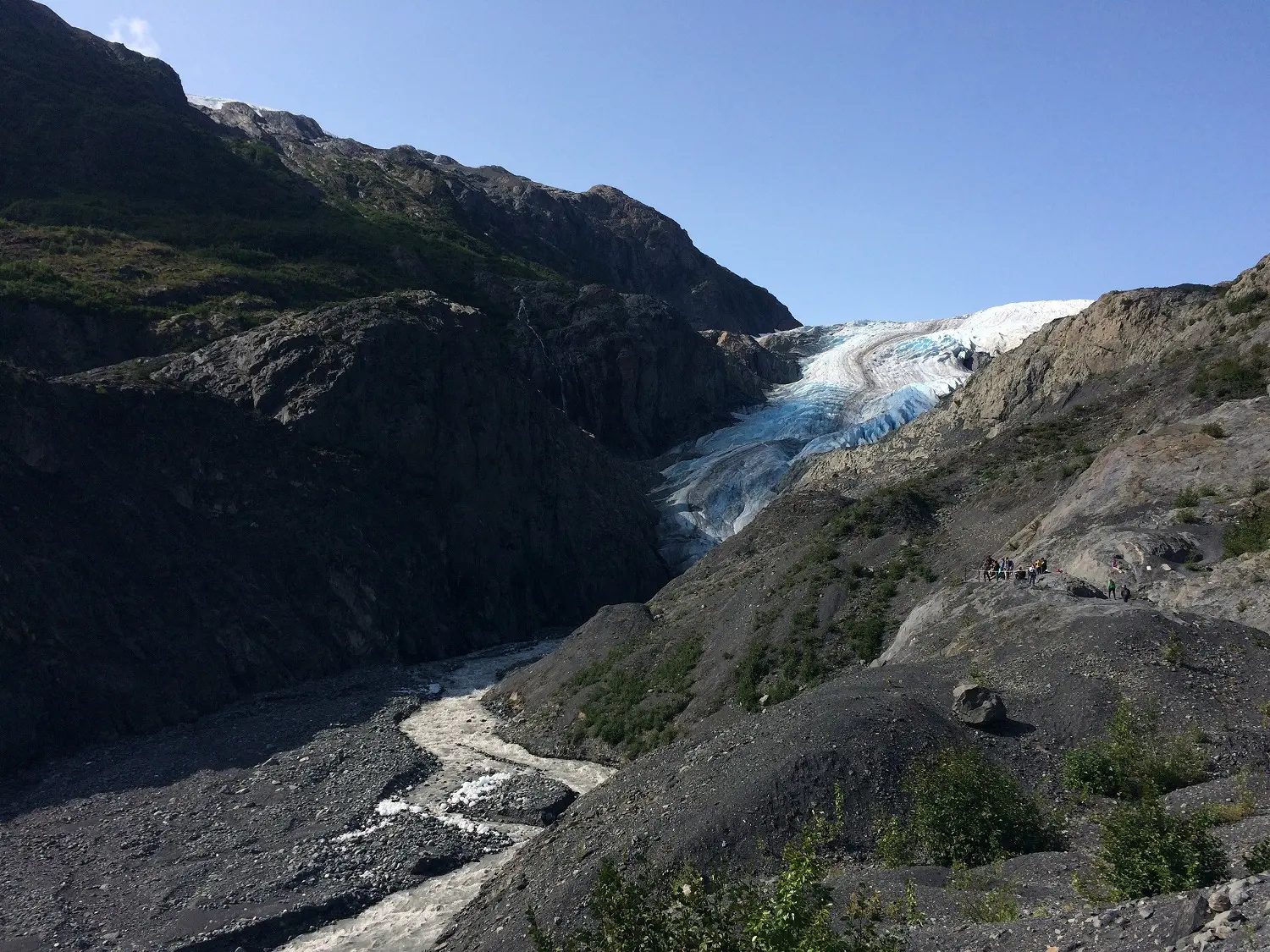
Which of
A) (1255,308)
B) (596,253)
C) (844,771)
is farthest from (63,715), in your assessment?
(596,253)

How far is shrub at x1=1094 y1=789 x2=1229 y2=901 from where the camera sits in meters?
10.2

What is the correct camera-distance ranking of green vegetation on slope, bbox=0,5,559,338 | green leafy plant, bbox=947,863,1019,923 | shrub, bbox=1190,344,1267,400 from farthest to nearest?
green vegetation on slope, bbox=0,5,559,338
shrub, bbox=1190,344,1267,400
green leafy plant, bbox=947,863,1019,923

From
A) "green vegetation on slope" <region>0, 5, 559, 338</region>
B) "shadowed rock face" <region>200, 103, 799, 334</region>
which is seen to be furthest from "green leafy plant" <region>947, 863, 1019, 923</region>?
"shadowed rock face" <region>200, 103, 799, 334</region>

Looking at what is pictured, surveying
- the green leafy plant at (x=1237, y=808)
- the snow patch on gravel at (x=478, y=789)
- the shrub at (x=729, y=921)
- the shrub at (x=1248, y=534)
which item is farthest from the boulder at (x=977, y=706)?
the snow patch on gravel at (x=478, y=789)

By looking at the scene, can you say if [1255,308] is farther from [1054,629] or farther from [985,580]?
[1054,629]

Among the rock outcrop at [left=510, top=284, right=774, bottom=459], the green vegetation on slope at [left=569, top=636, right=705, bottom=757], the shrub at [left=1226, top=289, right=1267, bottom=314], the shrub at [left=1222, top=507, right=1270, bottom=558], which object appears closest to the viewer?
the shrub at [left=1222, top=507, right=1270, bottom=558]

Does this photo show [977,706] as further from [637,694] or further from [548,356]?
[548,356]

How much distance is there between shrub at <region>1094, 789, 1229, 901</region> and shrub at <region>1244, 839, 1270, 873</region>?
1.01 feet

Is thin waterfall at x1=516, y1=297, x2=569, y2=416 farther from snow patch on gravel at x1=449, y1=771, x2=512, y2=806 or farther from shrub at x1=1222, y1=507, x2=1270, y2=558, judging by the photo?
shrub at x1=1222, y1=507, x2=1270, y2=558

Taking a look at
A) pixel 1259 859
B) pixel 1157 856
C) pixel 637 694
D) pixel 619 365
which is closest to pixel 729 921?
pixel 1157 856

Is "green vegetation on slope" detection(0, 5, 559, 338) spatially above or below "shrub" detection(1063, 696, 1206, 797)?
Result: above

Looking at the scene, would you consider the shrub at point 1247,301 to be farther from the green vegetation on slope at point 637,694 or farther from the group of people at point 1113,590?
the green vegetation on slope at point 637,694

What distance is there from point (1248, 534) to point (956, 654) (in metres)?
7.13

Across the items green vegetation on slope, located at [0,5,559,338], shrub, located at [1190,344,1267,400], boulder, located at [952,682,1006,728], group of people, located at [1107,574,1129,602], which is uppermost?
green vegetation on slope, located at [0,5,559,338]
